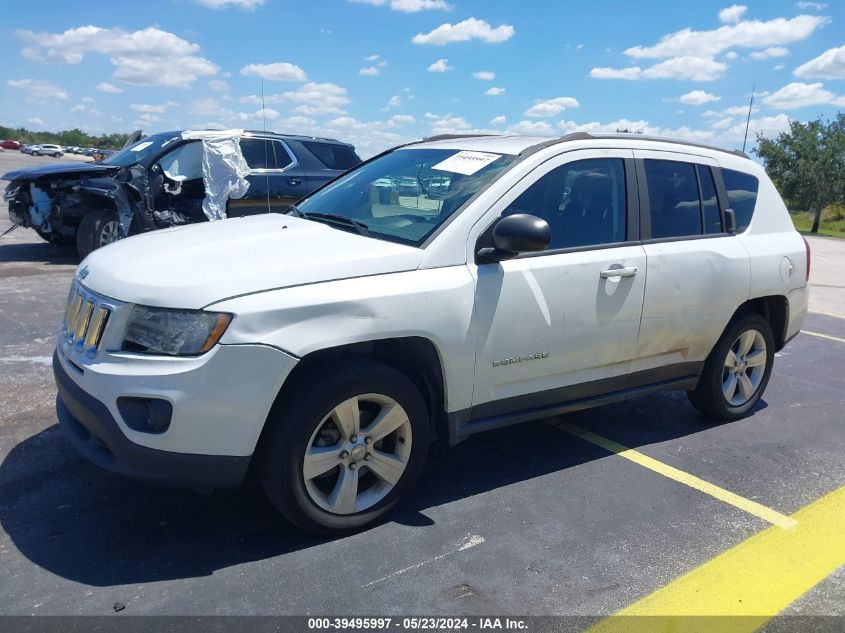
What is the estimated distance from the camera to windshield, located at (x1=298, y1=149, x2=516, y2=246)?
3.52 meters

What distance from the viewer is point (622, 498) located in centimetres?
367

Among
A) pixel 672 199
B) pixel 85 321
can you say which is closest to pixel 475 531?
pixel 85 321

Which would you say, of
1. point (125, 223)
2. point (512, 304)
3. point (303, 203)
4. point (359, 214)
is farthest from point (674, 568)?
point (125, 223)

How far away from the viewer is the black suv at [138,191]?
917 centimetres

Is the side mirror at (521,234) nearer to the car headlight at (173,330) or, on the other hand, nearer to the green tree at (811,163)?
the car headlight at (173,330)

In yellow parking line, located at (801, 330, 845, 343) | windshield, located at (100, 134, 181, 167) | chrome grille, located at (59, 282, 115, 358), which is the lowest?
yellow parking line, located at (801, 330, 845, 343)

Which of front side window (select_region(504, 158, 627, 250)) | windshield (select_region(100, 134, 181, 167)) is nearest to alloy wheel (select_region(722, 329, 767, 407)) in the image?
front side window (select_region(504, 158, 627, 250))

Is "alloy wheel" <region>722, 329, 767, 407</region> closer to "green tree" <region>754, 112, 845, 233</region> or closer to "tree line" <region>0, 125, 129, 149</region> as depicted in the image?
"green tree" <region>754, 112, 845, 233</region>

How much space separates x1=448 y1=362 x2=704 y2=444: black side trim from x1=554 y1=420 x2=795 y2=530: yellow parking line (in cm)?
39

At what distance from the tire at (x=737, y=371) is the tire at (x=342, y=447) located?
93.3 inches

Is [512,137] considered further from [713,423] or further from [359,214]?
[713,423]

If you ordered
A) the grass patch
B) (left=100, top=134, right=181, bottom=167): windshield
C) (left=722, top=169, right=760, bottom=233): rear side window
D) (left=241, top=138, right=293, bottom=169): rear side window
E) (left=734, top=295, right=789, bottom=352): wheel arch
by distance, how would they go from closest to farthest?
(left=722, top=169, right=760, bottom=233): rear side window → (left=734, top=295, right=789, bottom=352): wheel arch → (left=100, top=134, right=181, bottom=167): windshield → (left=241, top=138, right=293, bottom=169): rear side window → the grass patch

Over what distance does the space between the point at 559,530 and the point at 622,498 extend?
1.80ft

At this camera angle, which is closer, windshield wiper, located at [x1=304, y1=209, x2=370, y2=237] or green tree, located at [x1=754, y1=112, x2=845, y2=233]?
windshield wiper, located at [x1=304, y1=209, x2=370, y2=237]
